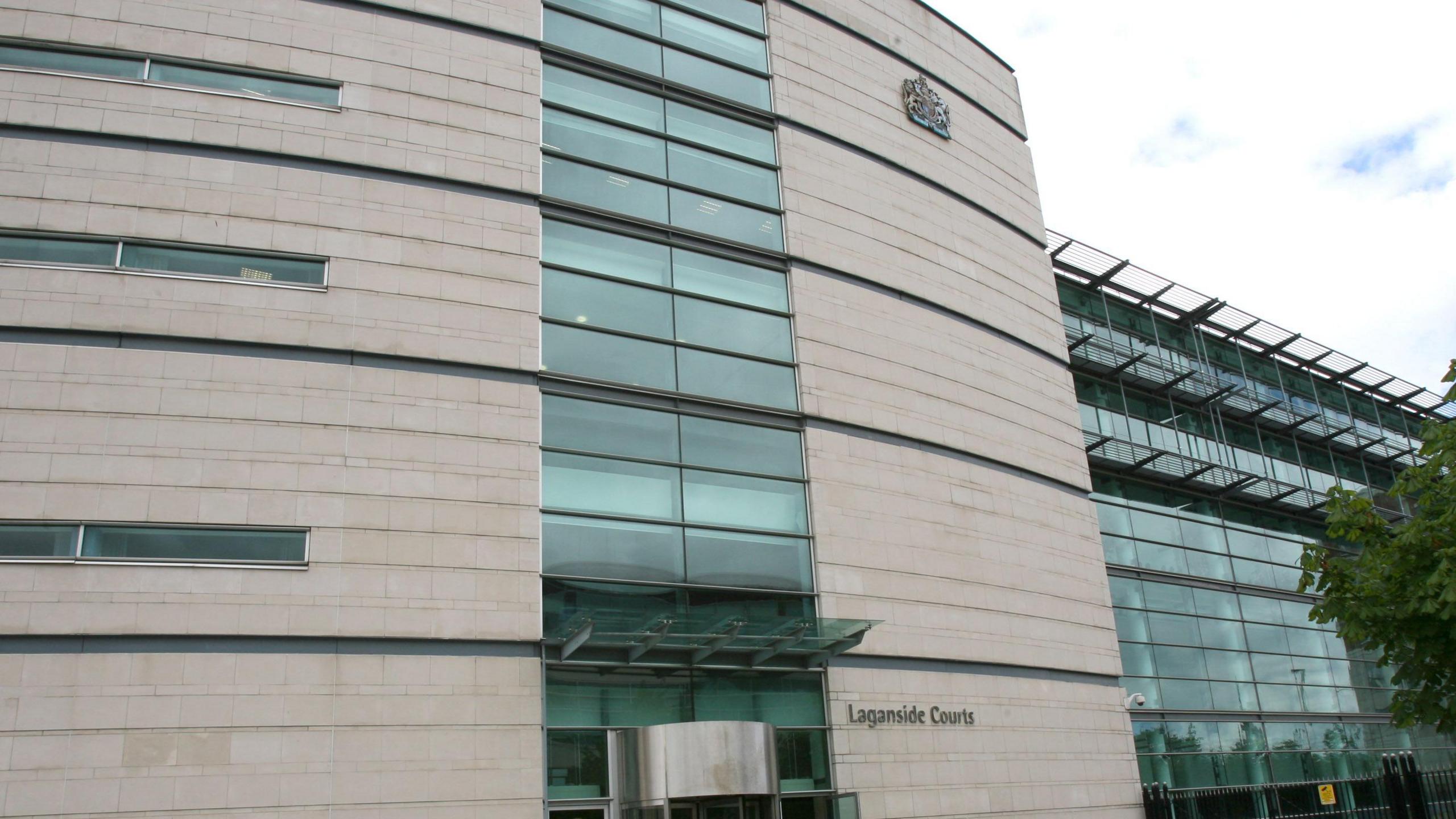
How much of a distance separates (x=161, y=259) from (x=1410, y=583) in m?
20.4

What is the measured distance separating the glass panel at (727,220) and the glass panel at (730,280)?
0.56m

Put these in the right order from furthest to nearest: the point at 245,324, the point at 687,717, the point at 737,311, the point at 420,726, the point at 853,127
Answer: the point at 853,127 → the point at 737,311 → the point at 687,717 → the point at 245,324 → the point at 420,726

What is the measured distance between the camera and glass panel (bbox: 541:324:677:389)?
21281 millimetres

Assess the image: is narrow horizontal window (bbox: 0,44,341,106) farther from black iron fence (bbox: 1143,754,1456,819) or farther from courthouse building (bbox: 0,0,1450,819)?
black iron fence (bbox: 1143,754,1456,819)

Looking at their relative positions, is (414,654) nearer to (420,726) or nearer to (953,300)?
(420,726)

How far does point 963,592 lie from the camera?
24.5 metres

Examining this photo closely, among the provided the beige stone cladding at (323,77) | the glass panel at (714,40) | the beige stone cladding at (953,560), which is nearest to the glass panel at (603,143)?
the beige stone cladding at (323,77)

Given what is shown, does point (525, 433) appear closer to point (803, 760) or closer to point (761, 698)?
point (761, 698)

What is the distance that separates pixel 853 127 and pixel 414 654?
1647 cm

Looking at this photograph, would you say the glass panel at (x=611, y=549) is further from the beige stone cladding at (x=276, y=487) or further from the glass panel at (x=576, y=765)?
the glass panel at (x=576, y=765)

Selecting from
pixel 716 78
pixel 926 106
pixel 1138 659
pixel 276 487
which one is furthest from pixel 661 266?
pixel 1138 659

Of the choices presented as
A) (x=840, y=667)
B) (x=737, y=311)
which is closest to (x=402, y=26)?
(x=737, y=311)

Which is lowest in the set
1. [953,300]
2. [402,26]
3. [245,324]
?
[245,324]

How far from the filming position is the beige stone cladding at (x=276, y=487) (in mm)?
16953
